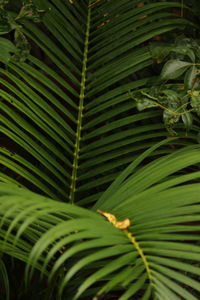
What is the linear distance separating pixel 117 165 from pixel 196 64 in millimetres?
369

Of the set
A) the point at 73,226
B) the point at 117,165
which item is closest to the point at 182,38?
the point at 117,165

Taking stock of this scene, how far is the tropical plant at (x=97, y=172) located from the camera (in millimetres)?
867

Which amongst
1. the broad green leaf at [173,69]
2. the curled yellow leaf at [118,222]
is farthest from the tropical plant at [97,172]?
the broad green leaf at [173,69]

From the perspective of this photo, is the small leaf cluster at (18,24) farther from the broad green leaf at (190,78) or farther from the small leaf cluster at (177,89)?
the broad green leaf at (190,78)

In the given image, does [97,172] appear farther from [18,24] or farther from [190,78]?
[18,24]

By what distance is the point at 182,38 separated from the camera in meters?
1.63

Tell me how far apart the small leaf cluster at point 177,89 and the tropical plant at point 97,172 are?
0.26 ft

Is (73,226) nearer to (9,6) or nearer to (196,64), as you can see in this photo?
(196,64)

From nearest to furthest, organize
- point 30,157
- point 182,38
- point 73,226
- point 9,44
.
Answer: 1. point 73,226
2. point 9,44
3. point 182,38
4. point 30,157

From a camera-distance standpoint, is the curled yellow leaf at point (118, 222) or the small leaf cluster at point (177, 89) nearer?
the curled yellow leaf at point (118, 222)

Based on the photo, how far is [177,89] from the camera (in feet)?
5.31

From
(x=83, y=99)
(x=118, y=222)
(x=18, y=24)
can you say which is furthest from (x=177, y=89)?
(x=118, y=222)

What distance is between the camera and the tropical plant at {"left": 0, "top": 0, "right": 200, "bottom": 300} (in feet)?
2.85

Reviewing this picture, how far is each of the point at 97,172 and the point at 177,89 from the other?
13.6 inches
